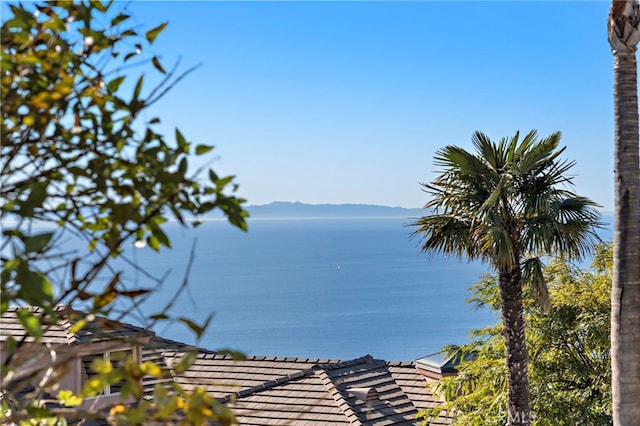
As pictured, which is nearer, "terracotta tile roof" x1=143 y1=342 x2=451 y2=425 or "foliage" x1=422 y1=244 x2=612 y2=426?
"foliage" x1=422 y1=244 x2=612 y2=426

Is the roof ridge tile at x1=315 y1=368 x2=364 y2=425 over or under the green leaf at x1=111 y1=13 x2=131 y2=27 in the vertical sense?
under

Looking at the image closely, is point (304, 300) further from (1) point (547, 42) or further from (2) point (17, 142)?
(2) point (17, 142)

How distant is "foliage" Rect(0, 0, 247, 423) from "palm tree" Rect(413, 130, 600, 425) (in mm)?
9285

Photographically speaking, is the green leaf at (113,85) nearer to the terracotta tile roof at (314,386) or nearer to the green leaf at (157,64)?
the green leaf at (157,64)

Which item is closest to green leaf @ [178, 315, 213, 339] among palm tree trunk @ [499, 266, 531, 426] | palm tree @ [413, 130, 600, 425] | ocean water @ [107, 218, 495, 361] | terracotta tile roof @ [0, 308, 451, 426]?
palm tree @ [413, 130, 600, 425]

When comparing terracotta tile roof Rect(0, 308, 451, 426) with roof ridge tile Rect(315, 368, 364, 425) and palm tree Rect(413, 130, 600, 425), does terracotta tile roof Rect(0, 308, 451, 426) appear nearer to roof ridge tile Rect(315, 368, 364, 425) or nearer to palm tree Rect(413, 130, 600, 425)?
roof ridge tile Rect(315, 368, 364, 425)

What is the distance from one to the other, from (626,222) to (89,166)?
6972 millimetres

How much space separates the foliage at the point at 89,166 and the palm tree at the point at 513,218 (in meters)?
9.29

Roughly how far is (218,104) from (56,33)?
136 ft

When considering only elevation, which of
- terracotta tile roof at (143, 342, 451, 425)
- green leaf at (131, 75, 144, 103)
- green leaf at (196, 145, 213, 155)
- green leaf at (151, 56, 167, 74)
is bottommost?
terracotta tile roof at (143, 342, 451, 425)

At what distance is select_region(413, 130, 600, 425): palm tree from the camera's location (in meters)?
11.1

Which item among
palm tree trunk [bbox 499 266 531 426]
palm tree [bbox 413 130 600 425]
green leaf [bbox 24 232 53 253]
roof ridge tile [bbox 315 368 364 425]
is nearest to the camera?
green leaf [bbox 24 232 53 253]

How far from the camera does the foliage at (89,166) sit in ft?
5.74

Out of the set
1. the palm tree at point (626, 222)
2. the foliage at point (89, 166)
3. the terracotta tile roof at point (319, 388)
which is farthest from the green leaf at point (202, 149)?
the terracotta tile roof at point (319, 388)
